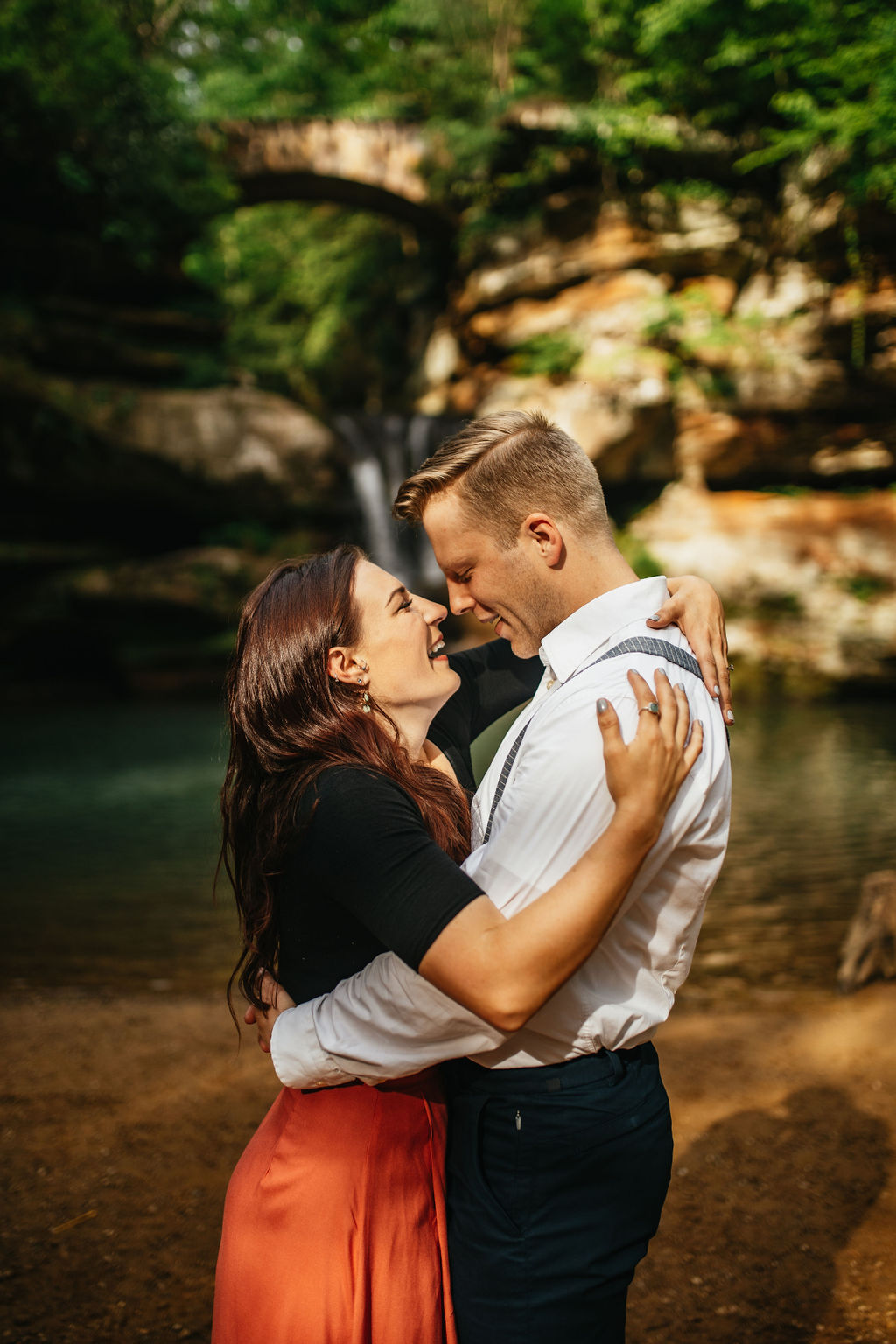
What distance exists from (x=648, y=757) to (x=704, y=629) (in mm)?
516

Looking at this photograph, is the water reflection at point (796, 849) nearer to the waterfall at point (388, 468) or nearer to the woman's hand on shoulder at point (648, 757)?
the woman's hand on shoulder at point (648, 757)

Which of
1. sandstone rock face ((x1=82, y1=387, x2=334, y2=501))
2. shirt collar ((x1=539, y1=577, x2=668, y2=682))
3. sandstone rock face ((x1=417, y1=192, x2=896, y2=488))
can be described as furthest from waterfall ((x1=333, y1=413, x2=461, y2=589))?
shirt collar ((x1=539, y1=577, x2=668, y2=682))

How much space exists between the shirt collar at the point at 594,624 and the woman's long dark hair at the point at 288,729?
366 millimetres

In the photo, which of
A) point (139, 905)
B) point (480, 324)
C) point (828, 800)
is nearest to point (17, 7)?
point (480, 324)

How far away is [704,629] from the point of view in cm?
177

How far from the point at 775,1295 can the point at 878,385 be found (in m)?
16.0

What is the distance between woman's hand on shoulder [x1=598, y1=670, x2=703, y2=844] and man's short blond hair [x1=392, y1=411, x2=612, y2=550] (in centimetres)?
52

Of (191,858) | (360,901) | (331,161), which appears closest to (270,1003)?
(360,901)

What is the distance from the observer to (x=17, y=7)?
44.0ft

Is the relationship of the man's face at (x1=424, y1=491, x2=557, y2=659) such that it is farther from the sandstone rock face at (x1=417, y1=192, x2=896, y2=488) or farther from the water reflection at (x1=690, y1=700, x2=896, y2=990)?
the sandstone rock face at (x1=417, y1=192, x2=896, y2=488)

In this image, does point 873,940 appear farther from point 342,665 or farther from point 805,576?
point 805,576

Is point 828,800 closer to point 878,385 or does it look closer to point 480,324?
point 878,385

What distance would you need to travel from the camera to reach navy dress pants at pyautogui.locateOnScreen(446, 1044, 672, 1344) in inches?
58.0

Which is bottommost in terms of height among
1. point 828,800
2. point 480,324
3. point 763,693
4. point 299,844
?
point 763,693
